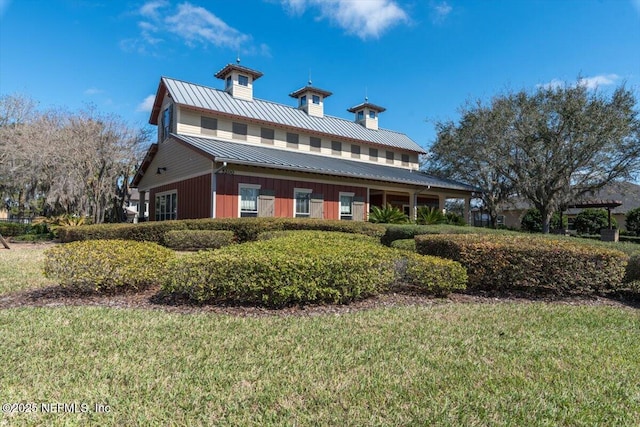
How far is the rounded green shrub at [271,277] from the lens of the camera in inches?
198

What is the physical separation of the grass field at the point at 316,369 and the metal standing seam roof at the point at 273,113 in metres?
16.7

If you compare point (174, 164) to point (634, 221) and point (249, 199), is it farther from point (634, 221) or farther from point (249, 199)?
point (634, 221)

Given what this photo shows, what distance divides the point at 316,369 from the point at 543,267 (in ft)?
16.5

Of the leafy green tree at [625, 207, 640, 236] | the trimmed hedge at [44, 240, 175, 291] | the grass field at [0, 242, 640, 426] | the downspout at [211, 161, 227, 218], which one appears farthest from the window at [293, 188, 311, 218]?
the leafy green tree at [625, 207, 640, 236]

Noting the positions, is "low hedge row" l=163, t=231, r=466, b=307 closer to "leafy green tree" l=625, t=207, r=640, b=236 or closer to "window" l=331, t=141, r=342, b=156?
"window" l=331, t=141, r=342, b=156

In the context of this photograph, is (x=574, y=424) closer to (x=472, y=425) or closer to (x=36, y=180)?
(x=472, y=425)

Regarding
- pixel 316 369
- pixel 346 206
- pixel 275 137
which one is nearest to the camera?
pixel 316 369

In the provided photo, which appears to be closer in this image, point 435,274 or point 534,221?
point 435,274

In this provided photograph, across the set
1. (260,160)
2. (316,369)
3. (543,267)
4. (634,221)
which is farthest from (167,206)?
(634,221)

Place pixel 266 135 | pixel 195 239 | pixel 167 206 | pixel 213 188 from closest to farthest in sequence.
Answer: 1. pixel 195 239
2. pixel 213 188
3. pixel 167 206
4. pixel 266 135

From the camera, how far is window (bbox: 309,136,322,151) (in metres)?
23.0

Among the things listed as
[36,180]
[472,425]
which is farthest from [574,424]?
[36,180]

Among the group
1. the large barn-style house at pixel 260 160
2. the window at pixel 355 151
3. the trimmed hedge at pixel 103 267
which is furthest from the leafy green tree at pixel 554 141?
the trimmed hedge at pixel 103 267

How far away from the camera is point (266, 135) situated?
21.2m
